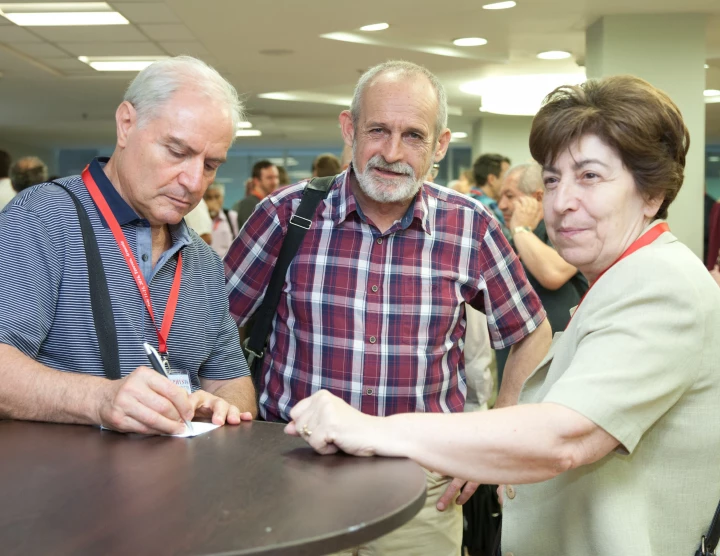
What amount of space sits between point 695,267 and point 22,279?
135cm

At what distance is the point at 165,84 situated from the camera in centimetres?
206

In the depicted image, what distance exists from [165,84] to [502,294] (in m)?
1.18

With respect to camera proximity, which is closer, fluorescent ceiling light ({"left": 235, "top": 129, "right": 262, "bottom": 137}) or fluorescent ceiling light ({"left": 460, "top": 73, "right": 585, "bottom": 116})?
fluorescent ceiling light ({"left": 460, "top": 73, "right": 585, "bottom": 116})

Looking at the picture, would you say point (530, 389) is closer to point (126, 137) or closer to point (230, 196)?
point (126, 137)

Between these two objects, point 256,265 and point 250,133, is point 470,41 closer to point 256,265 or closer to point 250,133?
point 256,265

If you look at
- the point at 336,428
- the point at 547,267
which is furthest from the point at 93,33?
the point at 336,428

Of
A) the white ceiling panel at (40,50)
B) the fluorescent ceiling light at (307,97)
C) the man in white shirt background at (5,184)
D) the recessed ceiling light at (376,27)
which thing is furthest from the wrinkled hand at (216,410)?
the fluorescent ceiling light at (307,97)

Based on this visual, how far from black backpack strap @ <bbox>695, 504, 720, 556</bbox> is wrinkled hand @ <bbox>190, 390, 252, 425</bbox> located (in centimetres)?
90

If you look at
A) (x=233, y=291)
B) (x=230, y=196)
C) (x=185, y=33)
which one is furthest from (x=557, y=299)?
(x=230, y=196)

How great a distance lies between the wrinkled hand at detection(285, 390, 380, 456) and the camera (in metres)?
1.44

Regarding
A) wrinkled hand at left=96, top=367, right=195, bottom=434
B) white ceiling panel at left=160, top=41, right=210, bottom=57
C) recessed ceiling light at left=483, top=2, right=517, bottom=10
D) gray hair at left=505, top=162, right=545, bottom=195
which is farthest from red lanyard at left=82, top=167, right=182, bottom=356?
white ceiling panel at left=160, top=41, right=210, bottom=57

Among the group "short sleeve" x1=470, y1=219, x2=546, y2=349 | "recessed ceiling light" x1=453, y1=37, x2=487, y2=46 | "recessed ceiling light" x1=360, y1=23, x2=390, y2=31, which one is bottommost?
"short sleeve" x1=470, y1=219, x2=546, y2=349

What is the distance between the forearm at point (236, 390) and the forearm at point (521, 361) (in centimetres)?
85

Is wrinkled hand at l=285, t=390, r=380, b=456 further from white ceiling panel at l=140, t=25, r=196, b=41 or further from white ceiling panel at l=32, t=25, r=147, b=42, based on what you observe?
white ceiling panel at l=32, t=25, r=147, b=42
